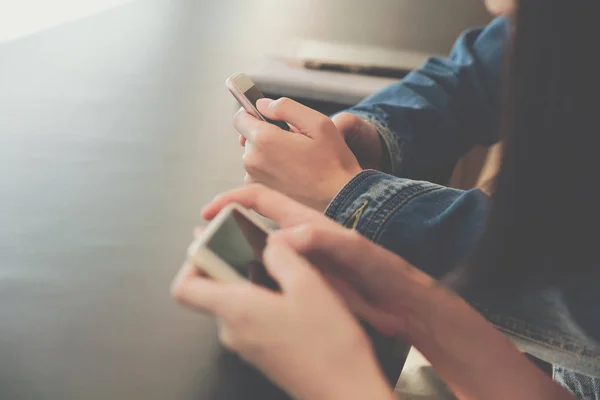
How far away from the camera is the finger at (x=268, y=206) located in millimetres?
483

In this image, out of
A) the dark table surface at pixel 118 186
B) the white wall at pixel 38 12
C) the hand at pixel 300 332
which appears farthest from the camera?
the white wall at pixel 38 12

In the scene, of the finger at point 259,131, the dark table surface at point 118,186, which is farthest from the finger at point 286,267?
the finger at point 259,131

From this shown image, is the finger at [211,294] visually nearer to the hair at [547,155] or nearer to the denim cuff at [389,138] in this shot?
the hair at [547,155]

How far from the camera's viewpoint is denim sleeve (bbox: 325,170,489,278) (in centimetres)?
58

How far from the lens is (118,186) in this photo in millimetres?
675

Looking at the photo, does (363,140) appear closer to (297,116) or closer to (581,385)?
(297,116)

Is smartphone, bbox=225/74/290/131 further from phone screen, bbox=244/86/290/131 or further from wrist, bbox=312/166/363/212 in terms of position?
wrist, bbox=312/166/363/212

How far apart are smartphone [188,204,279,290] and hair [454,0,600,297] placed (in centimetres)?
18

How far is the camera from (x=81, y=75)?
36.1 inches

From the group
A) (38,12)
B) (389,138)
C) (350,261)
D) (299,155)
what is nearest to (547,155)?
(350,261)

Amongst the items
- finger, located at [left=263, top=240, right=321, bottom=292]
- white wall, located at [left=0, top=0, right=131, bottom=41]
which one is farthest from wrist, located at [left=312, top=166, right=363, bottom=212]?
white wall, located at [left=0, top=0, right=131, bottom=41]

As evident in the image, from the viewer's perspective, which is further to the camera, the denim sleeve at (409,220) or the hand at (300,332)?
the denim sleeve at (409,220)

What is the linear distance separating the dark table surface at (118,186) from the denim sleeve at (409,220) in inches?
7.2

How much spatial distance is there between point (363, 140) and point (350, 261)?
1.04 feet
